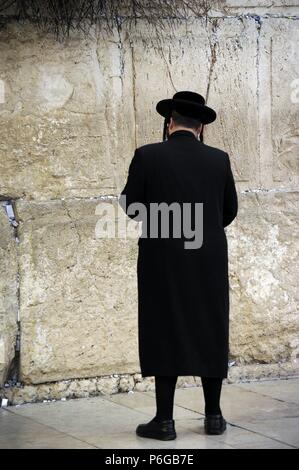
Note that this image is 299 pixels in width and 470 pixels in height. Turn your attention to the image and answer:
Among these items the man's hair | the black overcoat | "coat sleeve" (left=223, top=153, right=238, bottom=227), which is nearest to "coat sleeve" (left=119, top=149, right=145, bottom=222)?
the black overcoat

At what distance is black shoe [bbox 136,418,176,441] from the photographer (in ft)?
18.0

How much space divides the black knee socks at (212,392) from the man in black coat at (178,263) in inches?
0.9

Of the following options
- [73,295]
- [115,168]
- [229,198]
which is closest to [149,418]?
[73,295]

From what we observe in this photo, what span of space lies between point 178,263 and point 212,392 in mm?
695

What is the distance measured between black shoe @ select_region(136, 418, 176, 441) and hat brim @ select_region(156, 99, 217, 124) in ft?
5.03

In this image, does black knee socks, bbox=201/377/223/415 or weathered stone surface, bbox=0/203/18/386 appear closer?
black knee socks, bbox=201/377/223/415

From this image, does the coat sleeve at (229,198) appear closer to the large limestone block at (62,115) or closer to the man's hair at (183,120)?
the man's hair at (183,120)

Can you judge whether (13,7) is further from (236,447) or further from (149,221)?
(236,447)

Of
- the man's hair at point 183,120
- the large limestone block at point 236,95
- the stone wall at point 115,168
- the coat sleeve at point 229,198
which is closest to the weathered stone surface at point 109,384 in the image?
the stone wall at point 115,168

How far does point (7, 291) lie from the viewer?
249 inches

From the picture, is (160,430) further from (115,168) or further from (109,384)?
(115,168)

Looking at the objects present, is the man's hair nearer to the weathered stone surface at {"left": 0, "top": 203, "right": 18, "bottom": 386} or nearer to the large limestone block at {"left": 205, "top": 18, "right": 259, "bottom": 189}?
the large limestone block at {"left": 205, "top": 18, "right": 259, "bottom": 189}

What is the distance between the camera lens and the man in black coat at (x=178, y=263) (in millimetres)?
5465

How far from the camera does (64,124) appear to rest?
21.1ft
